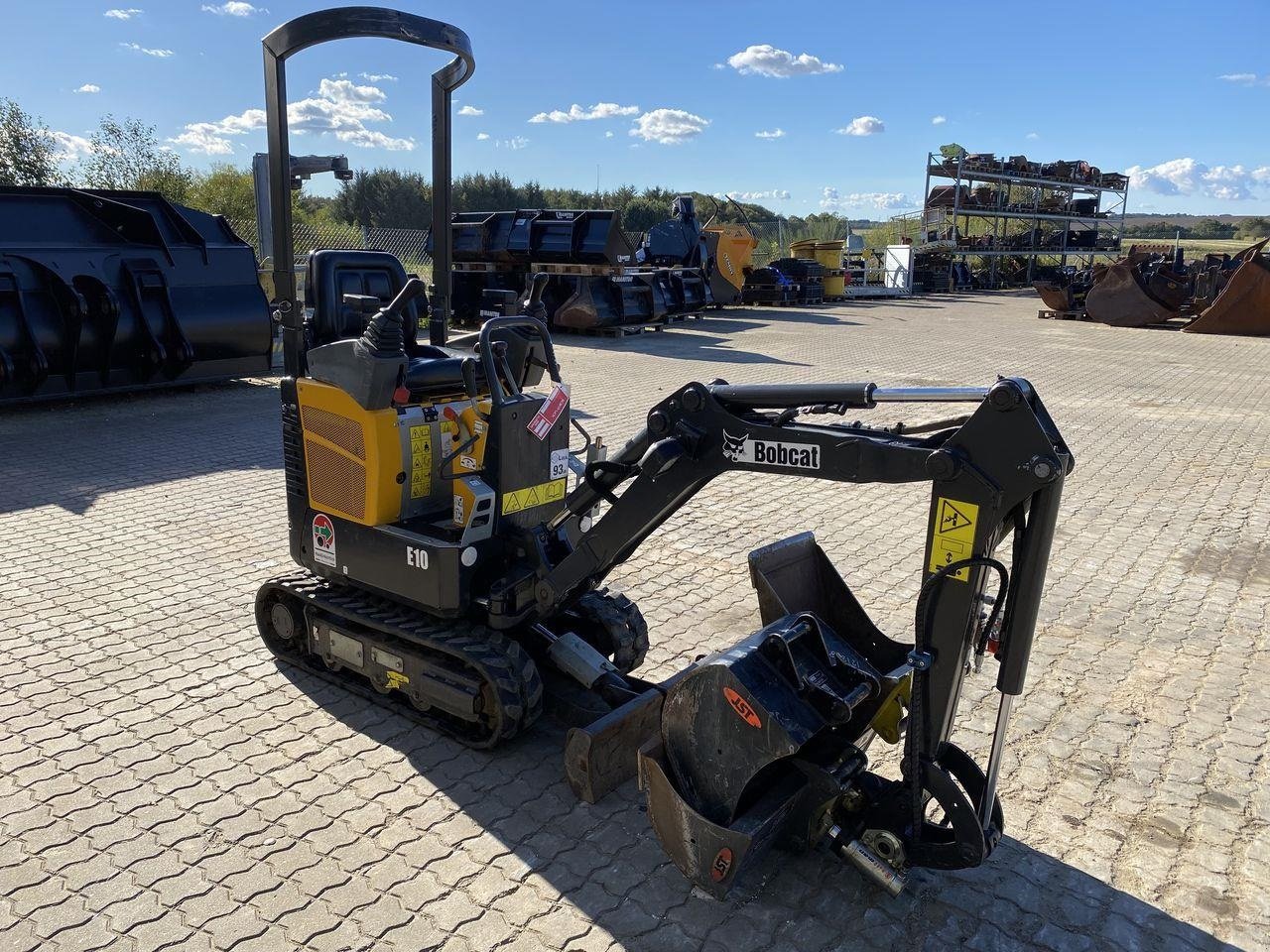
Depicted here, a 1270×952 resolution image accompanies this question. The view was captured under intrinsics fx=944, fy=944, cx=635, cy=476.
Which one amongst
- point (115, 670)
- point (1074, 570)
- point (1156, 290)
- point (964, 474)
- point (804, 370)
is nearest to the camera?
point (964, 474)

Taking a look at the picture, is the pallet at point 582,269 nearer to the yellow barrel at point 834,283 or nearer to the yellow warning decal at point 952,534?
the yellow barrel at point 834,283

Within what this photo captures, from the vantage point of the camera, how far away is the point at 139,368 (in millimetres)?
10477

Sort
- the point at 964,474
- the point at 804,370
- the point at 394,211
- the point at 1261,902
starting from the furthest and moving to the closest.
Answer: the point at 394,211 < the point at 804,370 < the point at 1261,902 < the point at 964,474

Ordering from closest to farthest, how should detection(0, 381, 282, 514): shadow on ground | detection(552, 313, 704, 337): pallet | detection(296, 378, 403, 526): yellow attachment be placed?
detection(296, 378, 403, 526): yellow attachment, detection(0, 381, 282, 514): shadow on ground, detection(552, 313, 704, 337): pallet

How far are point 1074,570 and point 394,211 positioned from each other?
1511 inches

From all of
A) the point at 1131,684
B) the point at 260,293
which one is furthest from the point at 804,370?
the point at 1131,684

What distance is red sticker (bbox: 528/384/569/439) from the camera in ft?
12.6

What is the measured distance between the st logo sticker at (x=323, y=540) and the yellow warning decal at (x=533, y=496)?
842 mm

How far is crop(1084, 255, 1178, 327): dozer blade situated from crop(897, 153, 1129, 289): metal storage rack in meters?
13.1

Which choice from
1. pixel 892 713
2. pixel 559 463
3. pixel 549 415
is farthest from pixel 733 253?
pixel 892 713

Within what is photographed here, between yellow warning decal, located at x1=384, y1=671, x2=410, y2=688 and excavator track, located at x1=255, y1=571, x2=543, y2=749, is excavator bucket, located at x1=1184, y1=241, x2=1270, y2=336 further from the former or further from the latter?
yellow warning decal, located at x1=384, y1=671, x2=410, y2=688

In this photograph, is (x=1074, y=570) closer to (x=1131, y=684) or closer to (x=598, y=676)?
(x=1131, y=684)

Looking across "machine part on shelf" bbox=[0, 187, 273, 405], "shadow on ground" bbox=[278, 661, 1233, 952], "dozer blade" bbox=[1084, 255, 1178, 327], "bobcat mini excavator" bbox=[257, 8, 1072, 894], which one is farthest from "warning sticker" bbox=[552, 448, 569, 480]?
"dozer blade" bbox=[1084, 255, 1178, 327]

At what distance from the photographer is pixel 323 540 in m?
4.17
